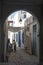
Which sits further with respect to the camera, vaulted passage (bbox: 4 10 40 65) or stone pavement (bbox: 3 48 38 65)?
vaulted passage (bbox: 4 10 40 65)

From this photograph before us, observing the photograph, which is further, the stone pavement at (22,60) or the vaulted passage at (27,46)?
the vaulted passage at (27,46)

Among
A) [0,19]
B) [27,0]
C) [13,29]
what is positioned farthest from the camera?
[13,29]

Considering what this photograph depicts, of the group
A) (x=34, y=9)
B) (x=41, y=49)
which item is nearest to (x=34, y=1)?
(x=34, y=9)

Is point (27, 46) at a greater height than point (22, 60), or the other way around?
point (27, 46)

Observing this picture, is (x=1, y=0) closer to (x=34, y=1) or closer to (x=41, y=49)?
(x=34, y=1)

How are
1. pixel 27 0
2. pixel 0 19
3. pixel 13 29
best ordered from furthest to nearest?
pixel 13 29, pixel 0 19, pixel 27 0

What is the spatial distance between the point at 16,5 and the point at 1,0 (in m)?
1.36

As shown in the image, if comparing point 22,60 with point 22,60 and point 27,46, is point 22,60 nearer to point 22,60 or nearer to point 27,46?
point 22,60

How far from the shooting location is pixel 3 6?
529 inches

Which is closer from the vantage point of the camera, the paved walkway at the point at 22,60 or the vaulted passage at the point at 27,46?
the paved walkway at the point at 22,60

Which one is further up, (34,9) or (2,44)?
(34,9)

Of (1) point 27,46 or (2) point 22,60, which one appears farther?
(1) point 27,46

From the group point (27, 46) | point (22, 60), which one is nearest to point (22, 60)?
point (22, 60)

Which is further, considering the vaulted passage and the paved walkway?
the vaulted passage
